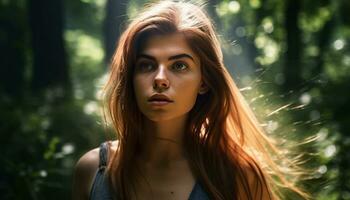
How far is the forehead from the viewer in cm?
344

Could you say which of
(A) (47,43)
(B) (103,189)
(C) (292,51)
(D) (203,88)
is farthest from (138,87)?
(A) (47,43)

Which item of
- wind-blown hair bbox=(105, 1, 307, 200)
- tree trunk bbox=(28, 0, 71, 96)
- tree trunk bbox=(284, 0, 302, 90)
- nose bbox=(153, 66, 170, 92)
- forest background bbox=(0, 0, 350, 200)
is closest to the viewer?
nose bbox=(153, 66, 170, 92)

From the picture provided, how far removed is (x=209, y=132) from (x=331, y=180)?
5.36 feet

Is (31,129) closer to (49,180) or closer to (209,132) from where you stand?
(49,180)

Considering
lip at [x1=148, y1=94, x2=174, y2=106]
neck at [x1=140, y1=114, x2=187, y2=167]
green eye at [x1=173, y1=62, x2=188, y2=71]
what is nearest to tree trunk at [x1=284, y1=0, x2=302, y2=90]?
neck at [x1=140, y1=114, x2=187, y2=167]

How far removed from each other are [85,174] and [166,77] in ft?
1.83

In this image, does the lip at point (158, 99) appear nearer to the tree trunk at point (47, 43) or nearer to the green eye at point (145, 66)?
the green eye at point (145, 66)

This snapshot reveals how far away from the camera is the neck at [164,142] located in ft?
11.8

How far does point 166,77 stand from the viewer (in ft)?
11.1

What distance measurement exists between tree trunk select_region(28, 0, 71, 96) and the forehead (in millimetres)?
11182

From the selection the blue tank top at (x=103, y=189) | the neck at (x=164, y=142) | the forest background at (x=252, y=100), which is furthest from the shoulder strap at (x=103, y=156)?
the forest background at (x=252, y=100)

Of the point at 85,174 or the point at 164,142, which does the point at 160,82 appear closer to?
the point at 164,142

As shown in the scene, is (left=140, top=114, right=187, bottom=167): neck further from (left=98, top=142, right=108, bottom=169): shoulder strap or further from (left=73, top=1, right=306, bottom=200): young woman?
(left=98, top=142, right=108, bottom=169): shoulder strap

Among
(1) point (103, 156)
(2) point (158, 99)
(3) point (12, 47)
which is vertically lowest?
(3) point (12, 47)
